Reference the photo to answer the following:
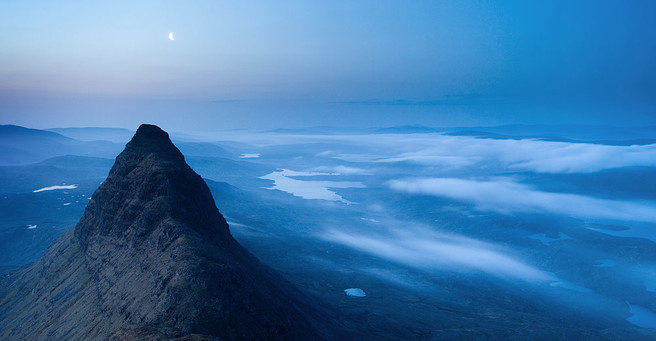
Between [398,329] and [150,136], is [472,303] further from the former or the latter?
[150,136]

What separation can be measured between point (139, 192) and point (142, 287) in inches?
908

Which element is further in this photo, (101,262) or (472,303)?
(472,303)

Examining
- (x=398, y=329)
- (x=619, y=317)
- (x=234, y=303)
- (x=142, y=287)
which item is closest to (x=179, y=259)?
(x=142, y=287)

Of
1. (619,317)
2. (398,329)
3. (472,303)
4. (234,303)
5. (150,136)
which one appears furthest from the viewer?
(619,317)

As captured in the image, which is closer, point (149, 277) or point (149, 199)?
point (149, 277)

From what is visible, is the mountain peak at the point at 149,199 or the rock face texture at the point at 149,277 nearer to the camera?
the rock face texture at the point at 149,277

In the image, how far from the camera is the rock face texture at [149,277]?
40.2 metres

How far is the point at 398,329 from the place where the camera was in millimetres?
96812

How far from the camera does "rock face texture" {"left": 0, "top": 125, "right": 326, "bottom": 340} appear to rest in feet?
132

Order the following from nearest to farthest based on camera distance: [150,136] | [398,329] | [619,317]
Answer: [150,136] < [398,329] < [619,317]

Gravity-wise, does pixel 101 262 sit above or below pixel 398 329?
above

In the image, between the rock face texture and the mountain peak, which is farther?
the mountain peak

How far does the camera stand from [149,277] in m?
47.5

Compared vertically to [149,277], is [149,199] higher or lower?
higher
